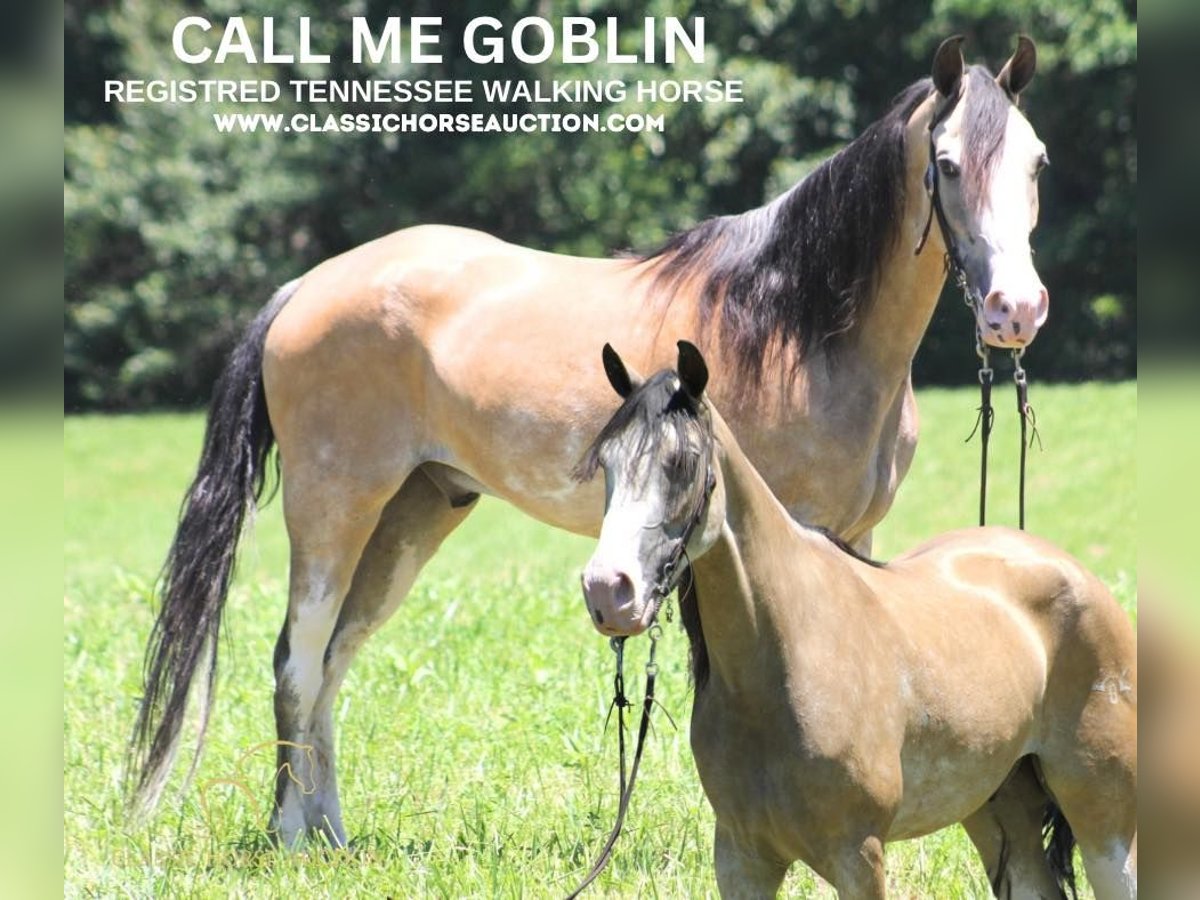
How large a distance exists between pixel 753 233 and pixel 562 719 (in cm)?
206

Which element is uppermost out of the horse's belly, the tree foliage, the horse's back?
the tree foliage

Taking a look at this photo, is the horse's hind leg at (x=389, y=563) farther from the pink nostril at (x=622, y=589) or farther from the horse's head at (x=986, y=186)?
the pink nostril at (x=622, y=589)

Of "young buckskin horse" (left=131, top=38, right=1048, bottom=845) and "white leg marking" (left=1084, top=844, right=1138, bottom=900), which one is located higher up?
"young buckskin horse" (left=131, top=38, right=1048, bottom=845)

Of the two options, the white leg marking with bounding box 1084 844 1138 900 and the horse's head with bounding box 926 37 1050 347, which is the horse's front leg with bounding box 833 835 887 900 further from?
the horse's head with bounding box 926 37 1050 347

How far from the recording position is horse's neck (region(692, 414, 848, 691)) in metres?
3.04

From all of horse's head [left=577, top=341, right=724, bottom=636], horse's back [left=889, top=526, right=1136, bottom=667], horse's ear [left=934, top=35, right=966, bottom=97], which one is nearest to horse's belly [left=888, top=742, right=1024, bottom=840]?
horse's back [left=889, top=526, right=1136, bottom=667]

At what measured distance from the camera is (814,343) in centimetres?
453

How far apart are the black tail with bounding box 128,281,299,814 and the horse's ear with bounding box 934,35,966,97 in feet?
8.20

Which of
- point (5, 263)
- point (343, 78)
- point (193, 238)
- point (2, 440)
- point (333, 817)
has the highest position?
point (343, 78)

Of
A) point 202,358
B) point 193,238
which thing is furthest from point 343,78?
point 202,358

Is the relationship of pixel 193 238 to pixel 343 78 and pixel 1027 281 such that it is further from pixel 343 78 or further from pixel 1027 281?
pixel 1027 281

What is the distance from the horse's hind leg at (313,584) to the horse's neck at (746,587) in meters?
2.26

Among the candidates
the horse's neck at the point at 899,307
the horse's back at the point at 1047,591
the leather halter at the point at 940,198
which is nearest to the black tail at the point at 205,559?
the horse's neck at the point at 899,307

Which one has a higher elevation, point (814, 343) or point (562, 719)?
point (814, 343)
